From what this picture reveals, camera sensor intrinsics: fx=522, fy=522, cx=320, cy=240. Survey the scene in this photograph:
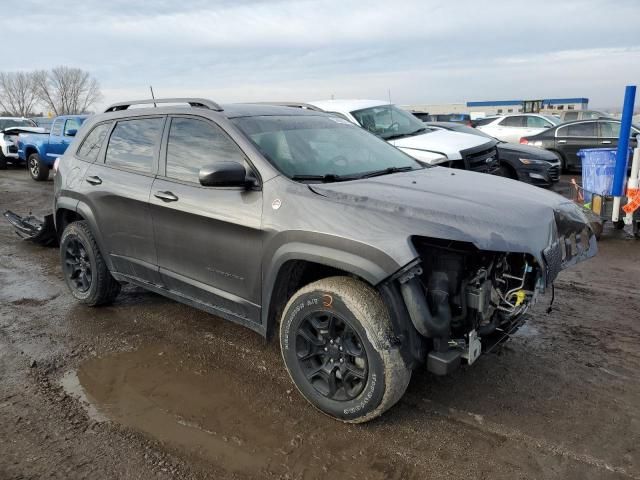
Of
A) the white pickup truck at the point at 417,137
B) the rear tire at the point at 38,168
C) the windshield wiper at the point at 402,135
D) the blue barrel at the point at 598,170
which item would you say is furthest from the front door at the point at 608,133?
the rear tire at the point at 38,168

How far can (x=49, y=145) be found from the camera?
15.1m

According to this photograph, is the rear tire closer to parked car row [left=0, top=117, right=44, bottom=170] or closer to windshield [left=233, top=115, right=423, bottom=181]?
parked car row [left=0, top=117, right=44, bottom=170]

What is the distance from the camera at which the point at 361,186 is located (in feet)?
10.6

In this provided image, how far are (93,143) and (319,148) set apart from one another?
234 centimetres

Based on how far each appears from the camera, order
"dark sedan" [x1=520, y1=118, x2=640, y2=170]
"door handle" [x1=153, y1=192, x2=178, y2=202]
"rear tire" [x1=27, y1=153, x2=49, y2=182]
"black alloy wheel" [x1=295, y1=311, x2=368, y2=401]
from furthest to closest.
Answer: "rear tire" [x1=27, y1=153, x2=49, y2=182], "dark sedan" [x1=520, y1=118, x2=640, y2=170], "door handle" [x1=153, y1=192, x2=178, y2=202], "black alloy wheel" [x1=295, y1=311, x2=368, y2=401]

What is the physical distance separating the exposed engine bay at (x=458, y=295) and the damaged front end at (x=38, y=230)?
5.77m

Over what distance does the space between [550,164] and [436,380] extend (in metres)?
7.78

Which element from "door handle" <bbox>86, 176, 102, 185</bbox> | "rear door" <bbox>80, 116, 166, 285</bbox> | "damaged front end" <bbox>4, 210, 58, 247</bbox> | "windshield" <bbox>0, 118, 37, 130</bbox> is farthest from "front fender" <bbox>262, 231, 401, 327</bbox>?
"windshield" <bbox>0, 118, 37, 130</bbox>

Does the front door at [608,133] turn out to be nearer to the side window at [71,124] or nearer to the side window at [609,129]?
the side window at [609,129]

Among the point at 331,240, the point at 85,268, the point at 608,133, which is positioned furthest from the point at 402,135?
the point at 608,133

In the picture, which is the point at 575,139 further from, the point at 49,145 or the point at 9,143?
the point at 9,143

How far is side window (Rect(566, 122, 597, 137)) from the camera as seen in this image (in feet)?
45.1

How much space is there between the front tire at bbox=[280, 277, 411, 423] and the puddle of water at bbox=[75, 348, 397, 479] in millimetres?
167


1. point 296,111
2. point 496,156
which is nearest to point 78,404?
point 296,111
